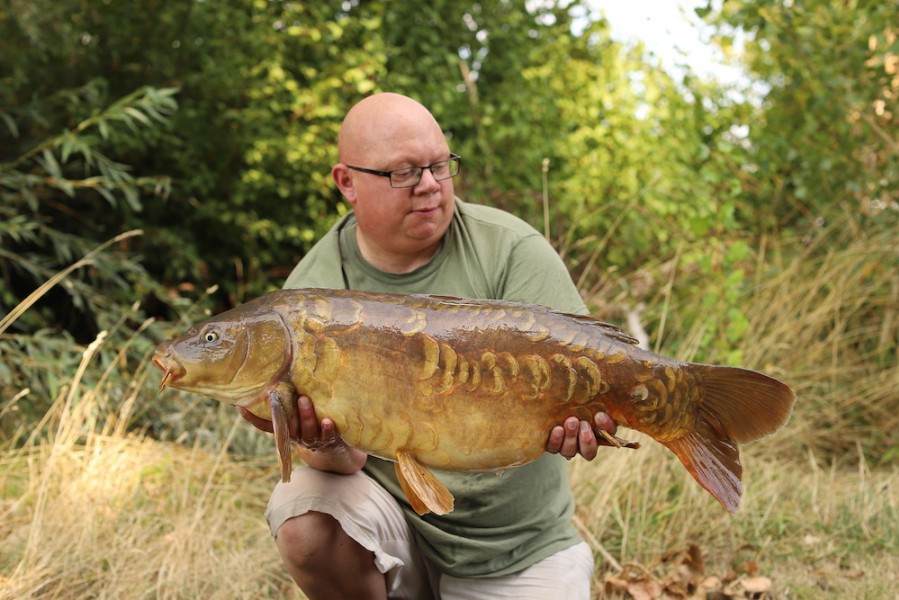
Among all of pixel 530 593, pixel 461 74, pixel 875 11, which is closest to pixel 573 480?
pixel 530 593

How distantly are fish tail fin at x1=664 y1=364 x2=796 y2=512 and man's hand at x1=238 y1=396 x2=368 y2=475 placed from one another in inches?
28.5

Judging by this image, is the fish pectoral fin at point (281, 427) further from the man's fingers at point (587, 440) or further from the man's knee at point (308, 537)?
the man's fingers at point (587, 440)

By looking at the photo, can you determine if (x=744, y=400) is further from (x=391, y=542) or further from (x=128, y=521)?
(x=128, y=521)

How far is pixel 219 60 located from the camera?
5457mm

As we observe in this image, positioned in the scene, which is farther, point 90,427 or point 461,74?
point 461,74

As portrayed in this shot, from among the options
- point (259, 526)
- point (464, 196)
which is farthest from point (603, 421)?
point (464, 196)

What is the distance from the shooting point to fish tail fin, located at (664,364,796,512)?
1999 mm

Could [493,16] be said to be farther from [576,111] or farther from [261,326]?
[261,326]

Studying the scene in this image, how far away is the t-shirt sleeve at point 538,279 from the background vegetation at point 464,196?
1025 millimetres

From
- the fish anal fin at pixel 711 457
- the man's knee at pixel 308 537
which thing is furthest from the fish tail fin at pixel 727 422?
the man's knee at pixel 308 537

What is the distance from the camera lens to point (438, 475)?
7.93 feet

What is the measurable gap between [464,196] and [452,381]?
331cm

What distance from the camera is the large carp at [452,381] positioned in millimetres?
1946

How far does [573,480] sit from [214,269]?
10.9ft
